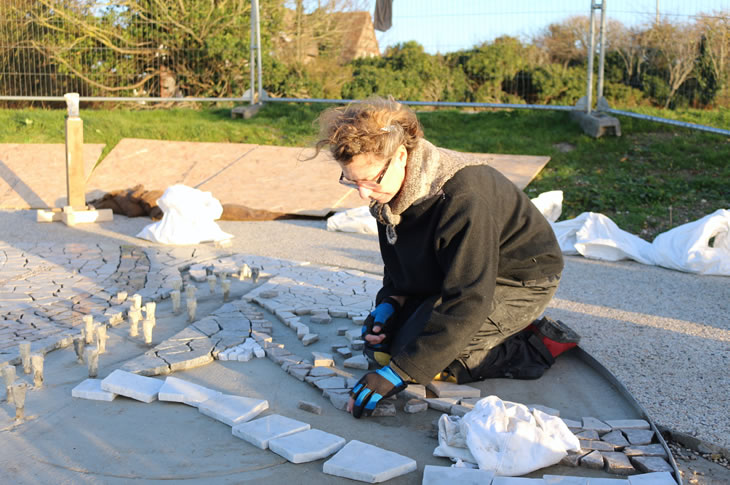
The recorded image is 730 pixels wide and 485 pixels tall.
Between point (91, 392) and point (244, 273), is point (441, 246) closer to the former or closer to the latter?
point (91, 392)

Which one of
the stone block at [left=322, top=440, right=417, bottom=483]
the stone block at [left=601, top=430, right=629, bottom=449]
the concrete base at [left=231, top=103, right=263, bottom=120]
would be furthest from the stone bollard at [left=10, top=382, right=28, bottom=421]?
the concrete base at [left=231, top=103, right=263, bottom=120]

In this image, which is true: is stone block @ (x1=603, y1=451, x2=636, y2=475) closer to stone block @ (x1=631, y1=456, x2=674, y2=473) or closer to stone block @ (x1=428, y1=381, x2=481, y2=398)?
stone block @ (x1=631, y1=456, x2=674, y2=473)

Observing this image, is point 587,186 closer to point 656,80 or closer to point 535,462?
point 535,462

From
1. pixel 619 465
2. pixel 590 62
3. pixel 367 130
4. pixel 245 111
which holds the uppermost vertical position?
pixel 590 62

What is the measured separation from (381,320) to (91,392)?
1400mm

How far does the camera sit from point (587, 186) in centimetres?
826

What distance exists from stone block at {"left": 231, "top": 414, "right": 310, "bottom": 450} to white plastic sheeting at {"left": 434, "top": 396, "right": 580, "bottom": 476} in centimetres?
60

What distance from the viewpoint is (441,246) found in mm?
3170

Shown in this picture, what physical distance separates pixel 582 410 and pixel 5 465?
2.41 metres

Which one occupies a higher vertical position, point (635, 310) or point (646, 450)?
point (635, 310)

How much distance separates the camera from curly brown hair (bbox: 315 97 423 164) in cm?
296

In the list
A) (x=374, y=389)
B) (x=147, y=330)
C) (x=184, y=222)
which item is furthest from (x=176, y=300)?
(x=184, y=222)

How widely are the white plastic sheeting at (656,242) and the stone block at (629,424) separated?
3189mm

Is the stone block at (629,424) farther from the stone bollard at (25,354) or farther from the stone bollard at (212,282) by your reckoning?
the stone bollard at (212,282)
